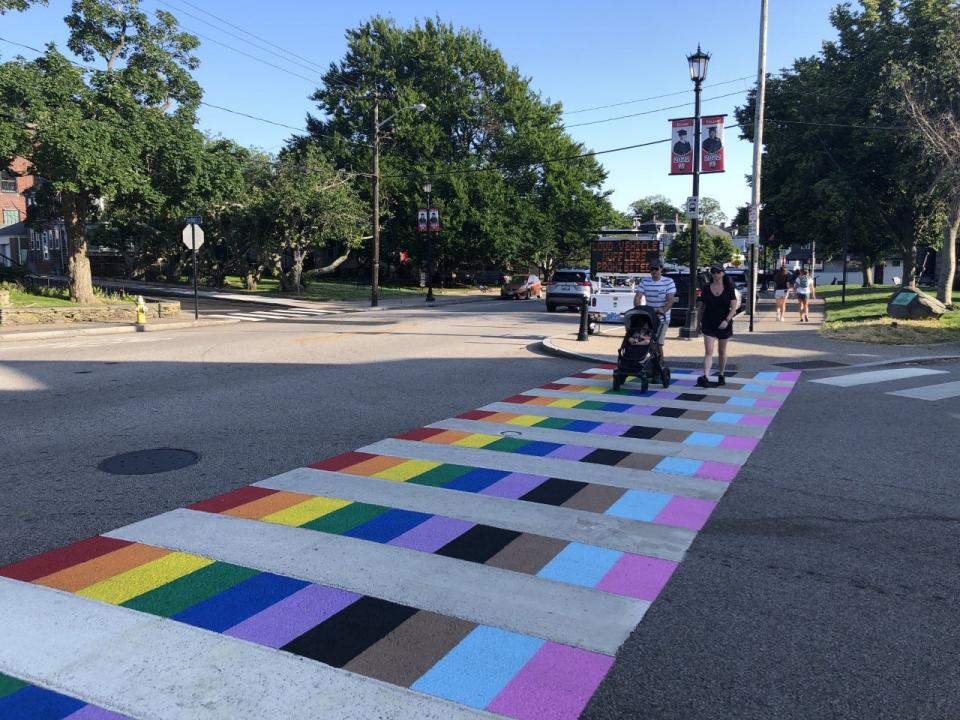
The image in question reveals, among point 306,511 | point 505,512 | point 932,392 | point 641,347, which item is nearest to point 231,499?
point 306,511

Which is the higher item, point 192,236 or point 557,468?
point 192,236

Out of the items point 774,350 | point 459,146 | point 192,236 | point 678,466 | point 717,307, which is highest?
point 459,146

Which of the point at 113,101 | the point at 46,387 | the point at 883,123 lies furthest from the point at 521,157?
the point at 46,387

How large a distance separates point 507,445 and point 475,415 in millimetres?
1544

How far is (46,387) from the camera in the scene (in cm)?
991

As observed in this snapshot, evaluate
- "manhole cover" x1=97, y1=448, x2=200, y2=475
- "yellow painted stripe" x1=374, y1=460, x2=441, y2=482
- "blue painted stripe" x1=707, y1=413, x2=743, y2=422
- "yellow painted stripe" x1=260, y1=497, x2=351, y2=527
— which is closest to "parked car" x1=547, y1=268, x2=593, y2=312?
"blue painted stripe" x1=707, y1=413, x2=743, y2=422

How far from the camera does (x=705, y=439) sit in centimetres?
717

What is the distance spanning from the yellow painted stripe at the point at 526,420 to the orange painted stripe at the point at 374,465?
195 centimetres

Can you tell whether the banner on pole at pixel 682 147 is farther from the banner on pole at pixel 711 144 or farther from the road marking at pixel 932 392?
the road marking at pixel 932 392

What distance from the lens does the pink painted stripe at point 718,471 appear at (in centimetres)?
586

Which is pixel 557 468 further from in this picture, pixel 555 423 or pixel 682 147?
pixel 682 147

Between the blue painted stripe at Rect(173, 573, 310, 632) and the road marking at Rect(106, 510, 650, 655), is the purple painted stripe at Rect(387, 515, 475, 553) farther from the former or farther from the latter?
the blue painted stripe at Rect(173, 573, 310, 632)

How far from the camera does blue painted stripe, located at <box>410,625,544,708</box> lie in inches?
112

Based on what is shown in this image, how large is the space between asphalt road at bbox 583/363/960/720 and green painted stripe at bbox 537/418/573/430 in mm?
2150
